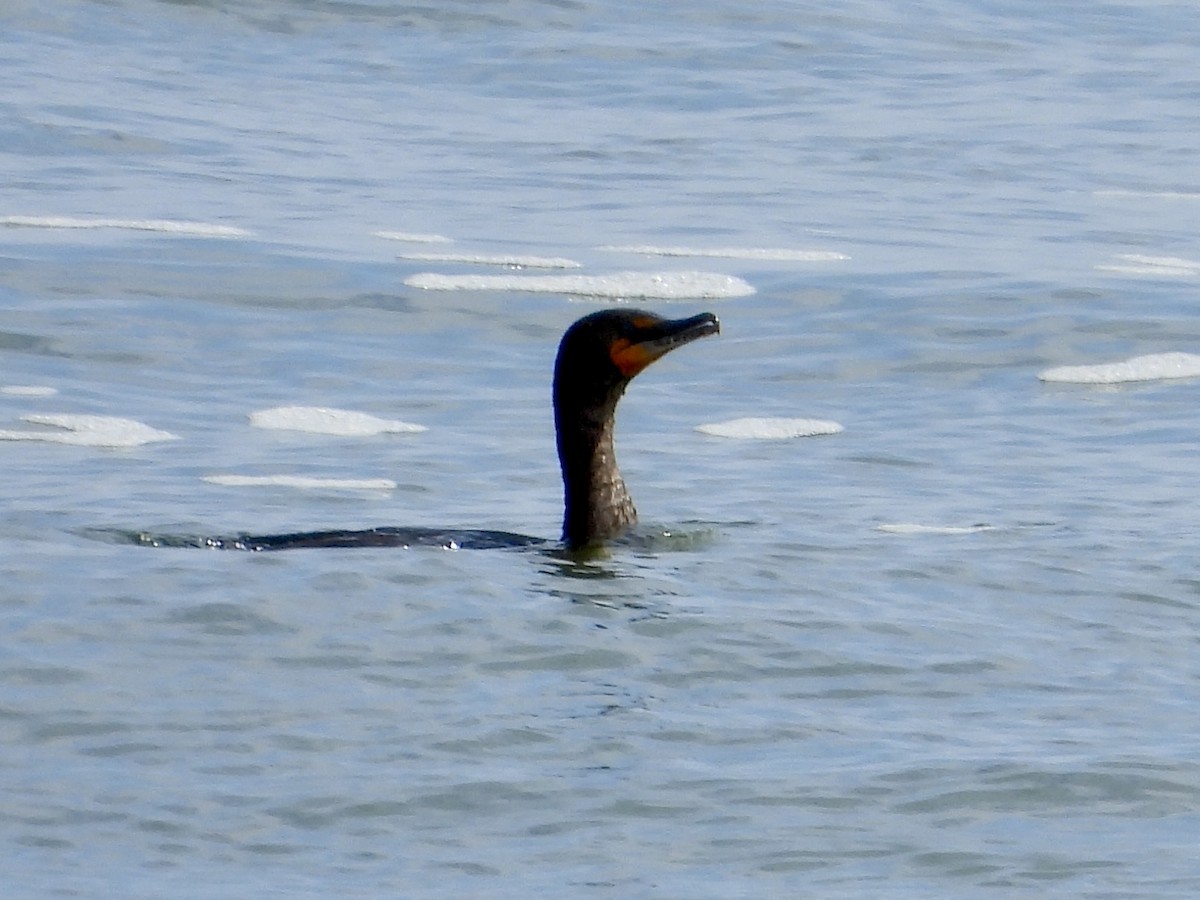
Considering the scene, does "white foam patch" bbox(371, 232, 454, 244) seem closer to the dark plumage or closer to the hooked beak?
the dark plumage

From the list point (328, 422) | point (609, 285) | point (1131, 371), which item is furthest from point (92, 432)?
point (1131, 371)

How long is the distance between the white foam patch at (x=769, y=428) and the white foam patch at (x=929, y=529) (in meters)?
2.05

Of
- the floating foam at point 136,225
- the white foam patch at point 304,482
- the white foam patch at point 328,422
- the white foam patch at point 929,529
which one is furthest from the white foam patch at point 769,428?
the floating foam at point 136,225

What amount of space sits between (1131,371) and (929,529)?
147 inches

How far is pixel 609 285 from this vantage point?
13477 mm

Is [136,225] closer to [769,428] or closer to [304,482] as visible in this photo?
[769,428]

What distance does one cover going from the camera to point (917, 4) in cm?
2675

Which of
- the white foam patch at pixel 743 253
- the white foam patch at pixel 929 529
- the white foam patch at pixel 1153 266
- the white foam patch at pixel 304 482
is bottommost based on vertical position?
the white foam patch at pixel 304 482

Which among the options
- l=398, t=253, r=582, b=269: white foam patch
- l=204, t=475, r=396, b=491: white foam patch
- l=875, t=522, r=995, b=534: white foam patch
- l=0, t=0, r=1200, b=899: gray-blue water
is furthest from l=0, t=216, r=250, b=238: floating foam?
l=875, t=522, r=995, b=534: white foam patch

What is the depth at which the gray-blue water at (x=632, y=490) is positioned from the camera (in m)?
4.96

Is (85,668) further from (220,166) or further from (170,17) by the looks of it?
(170,17)

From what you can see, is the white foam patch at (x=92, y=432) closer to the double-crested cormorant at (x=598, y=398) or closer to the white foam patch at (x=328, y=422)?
the white foam patch at (x=328, y=422)

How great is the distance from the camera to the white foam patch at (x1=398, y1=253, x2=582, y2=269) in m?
14.1

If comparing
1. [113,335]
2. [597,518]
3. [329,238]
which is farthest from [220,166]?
[597,518]
